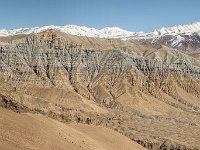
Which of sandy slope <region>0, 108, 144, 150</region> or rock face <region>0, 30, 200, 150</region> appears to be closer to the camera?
sandy slope <region>0, 108, 144, 150</region>

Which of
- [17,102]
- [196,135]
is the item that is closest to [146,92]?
[196,135]

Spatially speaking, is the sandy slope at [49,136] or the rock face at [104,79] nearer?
the sandy slope at [49,136]

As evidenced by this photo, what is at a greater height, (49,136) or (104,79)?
(49,136)

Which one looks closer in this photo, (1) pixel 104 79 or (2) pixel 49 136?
(2) pixel 49 136

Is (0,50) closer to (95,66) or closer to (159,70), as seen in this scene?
(95,66)
